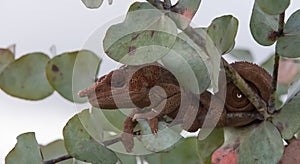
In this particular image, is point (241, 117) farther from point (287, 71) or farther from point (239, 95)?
point (287, 71)

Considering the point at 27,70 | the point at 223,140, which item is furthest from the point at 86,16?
the point at 223,140

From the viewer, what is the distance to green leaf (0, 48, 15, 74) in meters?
0.53

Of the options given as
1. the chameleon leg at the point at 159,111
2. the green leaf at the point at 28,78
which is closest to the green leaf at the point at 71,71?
the green leaf at the point at 28,78

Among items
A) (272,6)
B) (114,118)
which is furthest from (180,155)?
(272,6)

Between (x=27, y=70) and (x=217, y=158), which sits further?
(x=27, y=70)

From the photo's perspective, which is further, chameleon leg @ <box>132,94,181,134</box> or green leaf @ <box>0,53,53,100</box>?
green leaf @ <box>0,53,53,100</box>

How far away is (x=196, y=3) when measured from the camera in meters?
0.36

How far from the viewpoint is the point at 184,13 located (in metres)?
0.35

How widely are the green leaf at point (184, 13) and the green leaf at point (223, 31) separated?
1 centimetres

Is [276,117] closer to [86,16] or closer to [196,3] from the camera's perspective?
[196,3]

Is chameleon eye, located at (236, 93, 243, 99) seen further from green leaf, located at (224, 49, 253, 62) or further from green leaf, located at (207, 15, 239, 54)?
green leaf, located at (224, 49, 253, 62)

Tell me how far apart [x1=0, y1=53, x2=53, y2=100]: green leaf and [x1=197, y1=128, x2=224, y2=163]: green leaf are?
148mm

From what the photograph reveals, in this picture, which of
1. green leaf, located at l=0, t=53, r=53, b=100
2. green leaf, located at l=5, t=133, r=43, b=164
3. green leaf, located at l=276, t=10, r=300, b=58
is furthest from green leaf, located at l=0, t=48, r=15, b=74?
green leaf, located at l=276, t=10, r=300, b=58

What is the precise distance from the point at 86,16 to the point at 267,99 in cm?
93
